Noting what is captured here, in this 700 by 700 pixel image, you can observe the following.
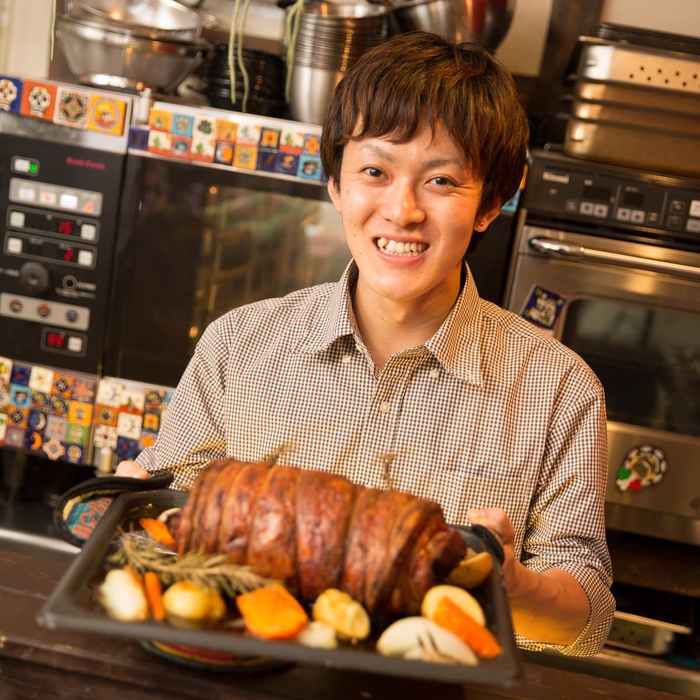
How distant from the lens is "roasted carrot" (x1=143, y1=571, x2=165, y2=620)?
0.72m

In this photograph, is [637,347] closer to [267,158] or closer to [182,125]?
[267,158]

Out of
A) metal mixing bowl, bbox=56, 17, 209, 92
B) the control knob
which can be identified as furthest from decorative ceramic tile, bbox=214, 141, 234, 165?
the control knob

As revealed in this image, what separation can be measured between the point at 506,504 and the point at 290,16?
1314 millimetres

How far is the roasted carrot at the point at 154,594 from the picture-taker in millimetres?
718

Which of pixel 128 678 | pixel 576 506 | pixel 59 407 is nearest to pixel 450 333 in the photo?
pixel 576 506

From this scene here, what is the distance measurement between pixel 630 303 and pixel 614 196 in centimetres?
25

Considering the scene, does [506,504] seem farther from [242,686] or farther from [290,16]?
[290,16]

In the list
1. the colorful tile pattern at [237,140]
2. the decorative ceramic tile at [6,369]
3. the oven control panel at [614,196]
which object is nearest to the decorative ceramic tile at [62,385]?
the decorative ceramic tile at [6,369]

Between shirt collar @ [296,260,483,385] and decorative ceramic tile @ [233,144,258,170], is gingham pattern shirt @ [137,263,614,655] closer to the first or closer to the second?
shirt collar @ [296,260,483,385]

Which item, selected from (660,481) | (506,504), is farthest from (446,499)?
(660,481)

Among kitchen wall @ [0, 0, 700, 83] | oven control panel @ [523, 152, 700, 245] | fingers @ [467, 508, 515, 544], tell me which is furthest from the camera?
kitchen wall @ [0, 0, 700, 83]

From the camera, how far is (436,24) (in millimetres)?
2092

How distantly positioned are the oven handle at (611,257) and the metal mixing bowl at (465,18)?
1.69 feet

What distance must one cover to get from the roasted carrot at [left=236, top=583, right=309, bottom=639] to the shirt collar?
1.99ft
